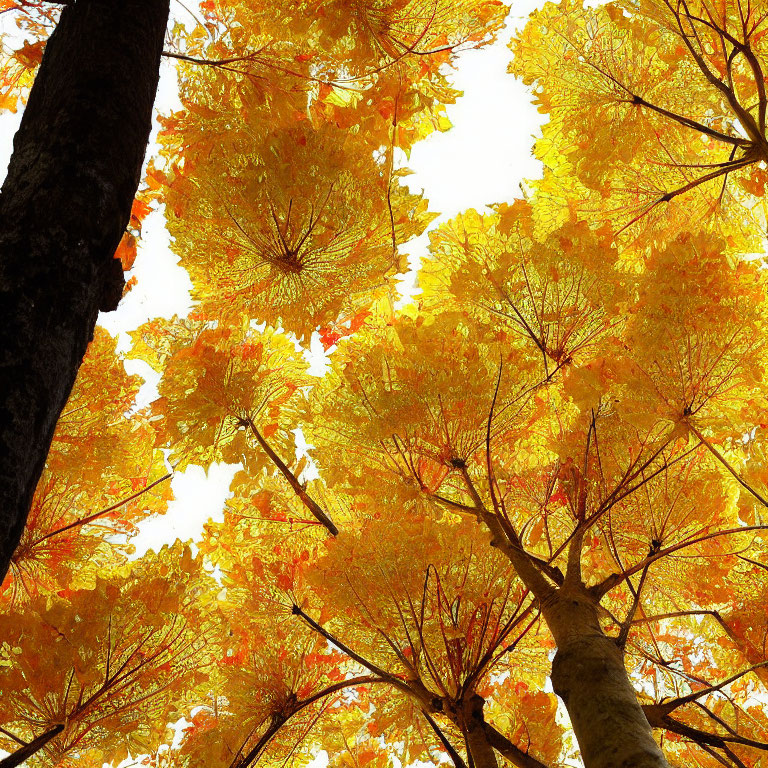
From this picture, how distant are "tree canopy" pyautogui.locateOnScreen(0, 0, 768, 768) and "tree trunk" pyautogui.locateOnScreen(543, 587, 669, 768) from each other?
1.7 inches

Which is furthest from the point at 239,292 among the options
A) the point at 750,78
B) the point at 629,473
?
the point at 750,78

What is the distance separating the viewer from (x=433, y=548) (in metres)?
3.12

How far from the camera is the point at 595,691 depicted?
234cm

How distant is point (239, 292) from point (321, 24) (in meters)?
1.38

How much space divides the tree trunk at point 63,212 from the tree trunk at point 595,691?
1.78 m

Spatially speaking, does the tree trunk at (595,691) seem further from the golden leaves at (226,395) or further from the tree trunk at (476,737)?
the golden leaves at (226,395)

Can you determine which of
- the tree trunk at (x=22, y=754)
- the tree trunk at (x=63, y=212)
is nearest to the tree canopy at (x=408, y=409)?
the tree trunk at (x=22, y=754)

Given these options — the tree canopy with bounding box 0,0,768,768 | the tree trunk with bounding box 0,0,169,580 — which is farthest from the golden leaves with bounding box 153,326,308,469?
the tree trunk with bounding box 0,0,169,580

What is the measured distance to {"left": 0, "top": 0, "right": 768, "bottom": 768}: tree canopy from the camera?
10.2 ft

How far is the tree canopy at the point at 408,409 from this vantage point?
3115 millimetres

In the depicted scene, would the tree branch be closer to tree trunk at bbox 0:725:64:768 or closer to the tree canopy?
the tree canopy

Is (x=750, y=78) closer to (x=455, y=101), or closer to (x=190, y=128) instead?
(x=455, y=101)

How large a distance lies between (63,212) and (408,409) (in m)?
1.74

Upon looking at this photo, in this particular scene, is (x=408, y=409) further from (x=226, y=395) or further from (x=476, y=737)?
(x=476, y=737)
